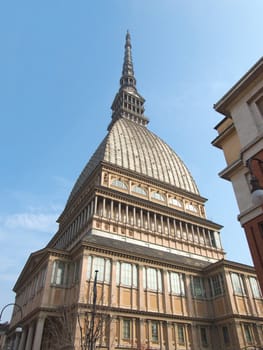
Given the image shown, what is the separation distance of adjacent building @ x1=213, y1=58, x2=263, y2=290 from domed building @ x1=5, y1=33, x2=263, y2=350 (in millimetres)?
12415

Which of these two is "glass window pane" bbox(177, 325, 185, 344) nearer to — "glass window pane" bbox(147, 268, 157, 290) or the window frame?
"glass window pane" bbox(147, 268, 157, 290)

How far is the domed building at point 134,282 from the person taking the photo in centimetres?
3144

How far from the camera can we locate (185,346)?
113ft

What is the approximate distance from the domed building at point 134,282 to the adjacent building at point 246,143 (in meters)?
12.4

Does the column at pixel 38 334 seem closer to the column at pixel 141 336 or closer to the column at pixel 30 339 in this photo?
the column at pixel 30 339

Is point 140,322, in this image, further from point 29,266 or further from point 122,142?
point 122,142

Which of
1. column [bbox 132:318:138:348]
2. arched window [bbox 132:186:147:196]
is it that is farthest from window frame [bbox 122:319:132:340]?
arched window [bbox 132:186:147:196]

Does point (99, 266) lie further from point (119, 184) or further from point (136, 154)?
point (136, 154)

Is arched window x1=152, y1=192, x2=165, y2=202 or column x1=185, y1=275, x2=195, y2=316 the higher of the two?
arched window x1=152, y1=192, x2=165, y2=202

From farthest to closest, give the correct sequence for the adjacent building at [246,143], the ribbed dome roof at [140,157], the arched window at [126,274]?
the ribbed dome roof at [140,157] < the arched window at [126,274] < the adjacent building at [246,143]

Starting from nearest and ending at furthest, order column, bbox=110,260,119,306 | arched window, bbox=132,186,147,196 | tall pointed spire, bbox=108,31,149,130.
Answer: column, bbox=110,260,119,306, arched window, bbox=132,186,147,196, tall pointed spire, bbox=108,31,149,130

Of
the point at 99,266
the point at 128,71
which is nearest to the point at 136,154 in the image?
the point at 99,266

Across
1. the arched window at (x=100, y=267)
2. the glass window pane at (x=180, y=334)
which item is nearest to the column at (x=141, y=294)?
the arched window at (x=100, y=267)

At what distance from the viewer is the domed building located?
3144 centimetres
